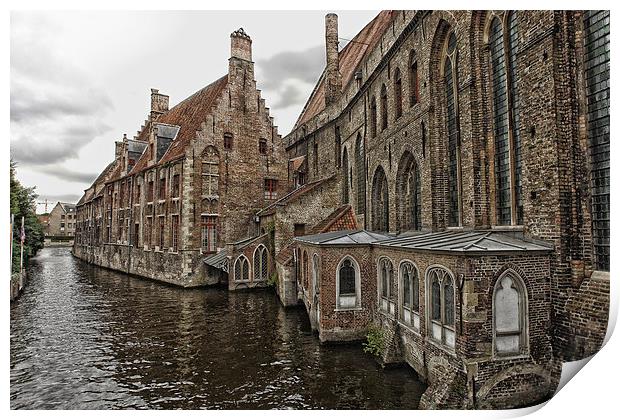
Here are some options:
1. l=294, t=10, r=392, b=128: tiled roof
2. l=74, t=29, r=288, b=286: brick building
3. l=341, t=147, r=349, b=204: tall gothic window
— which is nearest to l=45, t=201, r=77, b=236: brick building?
l=74, t=29, r=288, b=286: brick building

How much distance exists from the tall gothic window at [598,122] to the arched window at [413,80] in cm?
603

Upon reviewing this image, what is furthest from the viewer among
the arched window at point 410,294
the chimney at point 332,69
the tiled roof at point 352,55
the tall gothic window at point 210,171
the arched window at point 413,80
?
the tall gothic window at point 210,171

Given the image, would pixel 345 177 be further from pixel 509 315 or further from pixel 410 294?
pixel 509 315

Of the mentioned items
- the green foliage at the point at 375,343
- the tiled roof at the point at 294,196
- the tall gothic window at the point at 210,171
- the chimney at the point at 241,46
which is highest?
the chimney at the point at 241,46

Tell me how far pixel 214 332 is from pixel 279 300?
17.9 feet

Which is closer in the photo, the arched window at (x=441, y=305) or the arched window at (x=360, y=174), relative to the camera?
the arched window at (x=441, y=305)

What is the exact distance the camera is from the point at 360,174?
60.1 ft

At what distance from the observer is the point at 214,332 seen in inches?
494

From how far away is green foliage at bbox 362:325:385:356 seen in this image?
31.7 feet

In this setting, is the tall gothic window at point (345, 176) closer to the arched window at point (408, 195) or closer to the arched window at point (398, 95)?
the arched window at point (398, 95)

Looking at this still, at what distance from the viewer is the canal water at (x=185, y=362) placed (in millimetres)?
7605

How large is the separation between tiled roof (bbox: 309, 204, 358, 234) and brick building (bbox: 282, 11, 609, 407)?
5.03 metres

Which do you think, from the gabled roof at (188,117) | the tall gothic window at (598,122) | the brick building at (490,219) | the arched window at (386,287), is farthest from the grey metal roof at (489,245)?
the gabled roof at (188,117)

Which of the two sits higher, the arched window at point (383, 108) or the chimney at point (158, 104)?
the chimney at point (158, 104)
